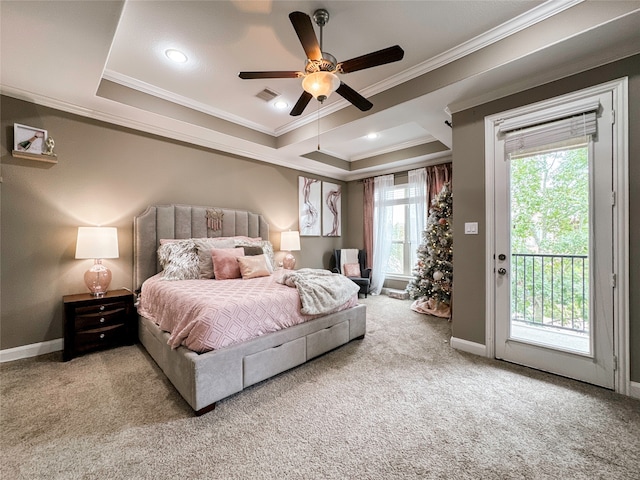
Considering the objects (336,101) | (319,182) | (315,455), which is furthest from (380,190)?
(315,455)

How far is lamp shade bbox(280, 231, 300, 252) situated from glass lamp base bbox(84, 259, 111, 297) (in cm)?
250

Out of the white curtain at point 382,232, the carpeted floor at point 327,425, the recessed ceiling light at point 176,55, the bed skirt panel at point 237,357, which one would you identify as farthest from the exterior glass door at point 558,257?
the recessed ceiling light at point 176,55

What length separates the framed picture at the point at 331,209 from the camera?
591 cm

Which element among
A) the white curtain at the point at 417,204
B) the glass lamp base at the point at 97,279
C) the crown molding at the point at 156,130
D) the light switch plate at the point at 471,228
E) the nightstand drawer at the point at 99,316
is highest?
the crown molding at the point at 156,130

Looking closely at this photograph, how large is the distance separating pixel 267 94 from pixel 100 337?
321 centimetres

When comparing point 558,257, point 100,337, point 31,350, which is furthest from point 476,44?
point 31,350

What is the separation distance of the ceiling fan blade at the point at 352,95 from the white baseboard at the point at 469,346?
2557 millimetres

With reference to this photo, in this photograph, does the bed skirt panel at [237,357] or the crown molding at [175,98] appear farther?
the crown molding at [175,98]

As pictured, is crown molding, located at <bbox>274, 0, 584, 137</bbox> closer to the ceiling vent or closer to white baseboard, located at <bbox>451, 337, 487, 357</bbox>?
the ceiling vent

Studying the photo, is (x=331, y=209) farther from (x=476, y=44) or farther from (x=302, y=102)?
(x=476, y=44)

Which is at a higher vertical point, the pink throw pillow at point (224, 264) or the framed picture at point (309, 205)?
the framed picture at point (309, 205)

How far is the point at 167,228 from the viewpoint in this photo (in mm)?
3541

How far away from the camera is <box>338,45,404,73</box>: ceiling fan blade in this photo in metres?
1.81

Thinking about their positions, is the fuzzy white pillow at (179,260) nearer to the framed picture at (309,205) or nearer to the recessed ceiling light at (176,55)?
the recessed ceiling light at (176,55)
